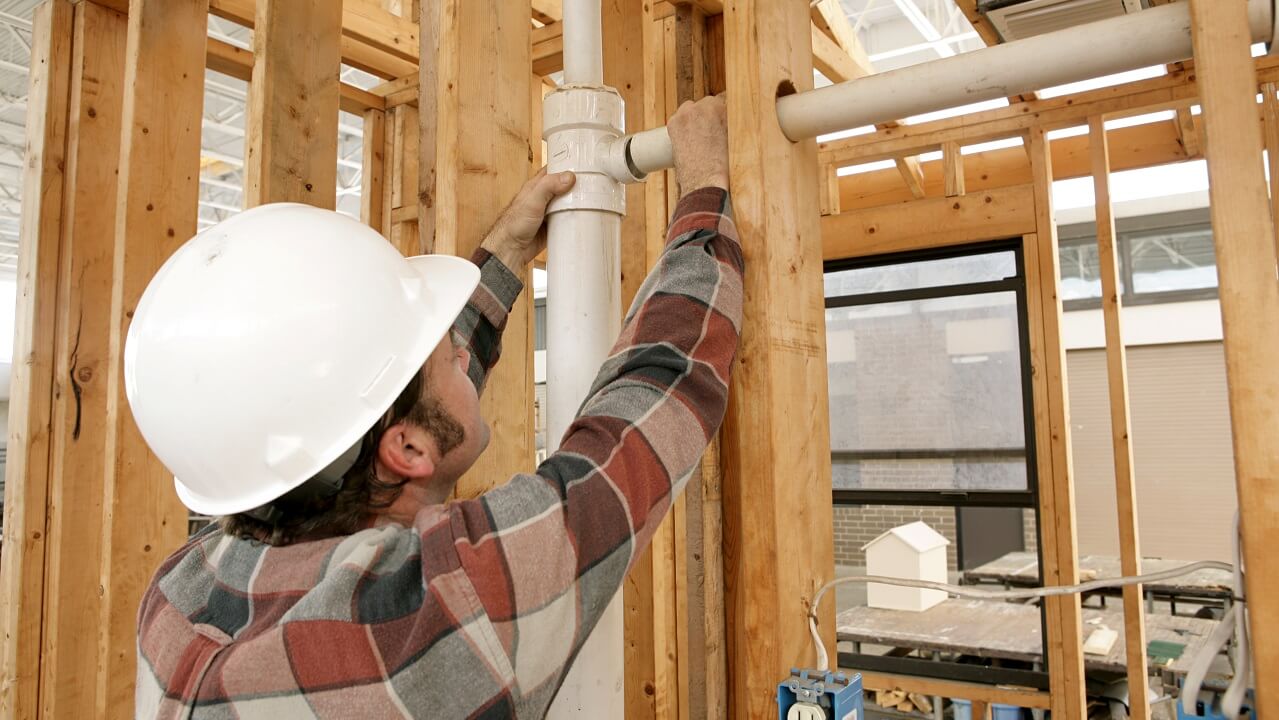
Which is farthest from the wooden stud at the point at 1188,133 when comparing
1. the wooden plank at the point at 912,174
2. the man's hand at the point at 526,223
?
the man's hand at the point at 526,223

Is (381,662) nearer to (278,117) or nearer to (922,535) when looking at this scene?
(278,117)

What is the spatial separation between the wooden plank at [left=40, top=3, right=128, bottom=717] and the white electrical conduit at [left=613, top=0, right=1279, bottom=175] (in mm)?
2076

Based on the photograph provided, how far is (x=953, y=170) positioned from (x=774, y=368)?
329cm

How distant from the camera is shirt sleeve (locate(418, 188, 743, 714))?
0.86m

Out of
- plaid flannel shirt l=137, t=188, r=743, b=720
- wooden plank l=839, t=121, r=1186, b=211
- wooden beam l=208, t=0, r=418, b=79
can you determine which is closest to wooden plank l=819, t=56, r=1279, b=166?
wooden plank l=839, t=121, r=1186, b=211

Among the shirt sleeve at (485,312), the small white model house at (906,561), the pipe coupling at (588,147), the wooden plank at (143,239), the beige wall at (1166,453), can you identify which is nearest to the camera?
the pipe coupling at (588,147)

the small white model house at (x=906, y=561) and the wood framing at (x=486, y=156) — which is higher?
the wood framing at (x=486, y=156)

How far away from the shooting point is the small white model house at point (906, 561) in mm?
4809

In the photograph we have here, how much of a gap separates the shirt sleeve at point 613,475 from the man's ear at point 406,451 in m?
0.10

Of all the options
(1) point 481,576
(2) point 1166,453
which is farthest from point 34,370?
(2) point 1166,453

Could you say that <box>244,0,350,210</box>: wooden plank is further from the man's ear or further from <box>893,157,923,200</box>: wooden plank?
<box>893,157,923,200</box>: wooden plank

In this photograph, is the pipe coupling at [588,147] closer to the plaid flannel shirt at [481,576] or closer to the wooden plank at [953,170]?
the plaid flannel shirt at [481,576]

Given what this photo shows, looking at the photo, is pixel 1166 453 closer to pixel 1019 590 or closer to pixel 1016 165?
pixel 1016 165

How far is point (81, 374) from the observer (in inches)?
92.0
